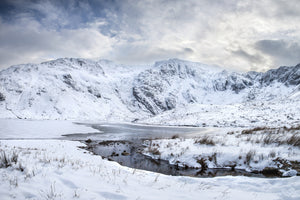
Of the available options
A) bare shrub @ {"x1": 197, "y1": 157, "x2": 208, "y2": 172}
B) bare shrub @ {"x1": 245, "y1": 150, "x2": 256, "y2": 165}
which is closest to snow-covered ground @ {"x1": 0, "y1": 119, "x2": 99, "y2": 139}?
bare shrub @ {"x1": 197, "y1": 157, "x2": 208, "y2": 172}

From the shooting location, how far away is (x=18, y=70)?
522 feet

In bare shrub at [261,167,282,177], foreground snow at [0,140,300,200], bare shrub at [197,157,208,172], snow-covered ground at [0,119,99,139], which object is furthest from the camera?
snow-covered ground at [0,119,99,139]

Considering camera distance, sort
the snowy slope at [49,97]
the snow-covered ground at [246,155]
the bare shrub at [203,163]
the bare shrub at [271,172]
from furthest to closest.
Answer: the snowy slope at [49,97] < the bare shrub at [203,163] < the snow-covered ground at [246,155] < the bare shrub at [271,172]

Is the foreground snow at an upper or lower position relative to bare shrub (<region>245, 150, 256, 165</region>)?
upper

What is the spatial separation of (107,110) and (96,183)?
160542mm

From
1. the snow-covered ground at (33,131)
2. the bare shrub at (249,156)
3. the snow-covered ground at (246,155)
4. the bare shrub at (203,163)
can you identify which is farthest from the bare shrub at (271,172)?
the snow-covered ground at (33,131)

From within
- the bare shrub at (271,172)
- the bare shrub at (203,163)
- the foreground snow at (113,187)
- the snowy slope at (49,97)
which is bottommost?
the bare shrub at (203,163)

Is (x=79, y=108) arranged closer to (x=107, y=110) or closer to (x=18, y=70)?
(x=107, y=110)

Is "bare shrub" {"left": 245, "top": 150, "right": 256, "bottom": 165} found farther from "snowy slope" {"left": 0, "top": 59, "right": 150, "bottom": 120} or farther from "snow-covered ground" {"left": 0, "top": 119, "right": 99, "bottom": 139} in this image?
"snowy slope" {"left": 0, "top": 59, "right": 150, "bottom": 120}

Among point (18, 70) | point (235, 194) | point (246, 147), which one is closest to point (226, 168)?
point (246, 147)

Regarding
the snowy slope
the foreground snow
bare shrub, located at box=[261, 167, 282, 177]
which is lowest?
bare shrub, located at box=[261, 167, 282, 177]

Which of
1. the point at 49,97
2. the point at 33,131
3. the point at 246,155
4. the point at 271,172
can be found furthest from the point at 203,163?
the point at 49,97

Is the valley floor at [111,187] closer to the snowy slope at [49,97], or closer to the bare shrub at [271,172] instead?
the bare shrub at [271,172]

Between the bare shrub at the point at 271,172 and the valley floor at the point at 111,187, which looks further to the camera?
the bare shrub at the point at 271,172
